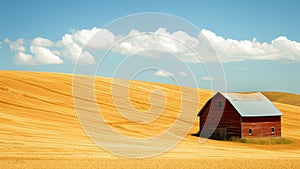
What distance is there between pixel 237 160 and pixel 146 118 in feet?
72.4

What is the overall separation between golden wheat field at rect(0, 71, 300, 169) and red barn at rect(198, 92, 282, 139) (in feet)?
8.76

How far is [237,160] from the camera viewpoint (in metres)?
22.5

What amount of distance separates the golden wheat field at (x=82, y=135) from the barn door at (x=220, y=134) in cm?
272

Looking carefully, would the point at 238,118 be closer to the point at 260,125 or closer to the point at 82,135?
the point at 260,125

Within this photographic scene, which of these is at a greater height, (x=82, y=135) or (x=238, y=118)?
(x=238, y=118)

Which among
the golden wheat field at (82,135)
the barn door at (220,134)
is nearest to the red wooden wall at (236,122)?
the barn door at (220,134)

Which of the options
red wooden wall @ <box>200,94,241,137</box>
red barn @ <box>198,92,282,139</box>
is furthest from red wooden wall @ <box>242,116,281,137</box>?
red wooden wall @ <box>200,94,241,137</box>

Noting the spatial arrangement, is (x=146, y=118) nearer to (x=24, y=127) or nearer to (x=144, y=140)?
(x=144, y=140)

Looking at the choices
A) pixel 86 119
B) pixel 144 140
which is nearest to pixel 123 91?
pixel 86 119

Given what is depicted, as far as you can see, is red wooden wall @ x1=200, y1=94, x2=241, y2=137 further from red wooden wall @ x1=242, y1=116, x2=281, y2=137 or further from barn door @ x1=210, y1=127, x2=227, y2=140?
red wooden wall @ x1=242, y1=116, x2=281, y2=137

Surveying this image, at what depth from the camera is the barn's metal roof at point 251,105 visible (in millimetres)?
38844

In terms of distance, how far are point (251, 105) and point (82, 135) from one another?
1831cm

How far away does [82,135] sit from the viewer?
102ft

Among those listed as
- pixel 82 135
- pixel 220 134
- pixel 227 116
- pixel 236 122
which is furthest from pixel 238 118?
pixel 82 135
